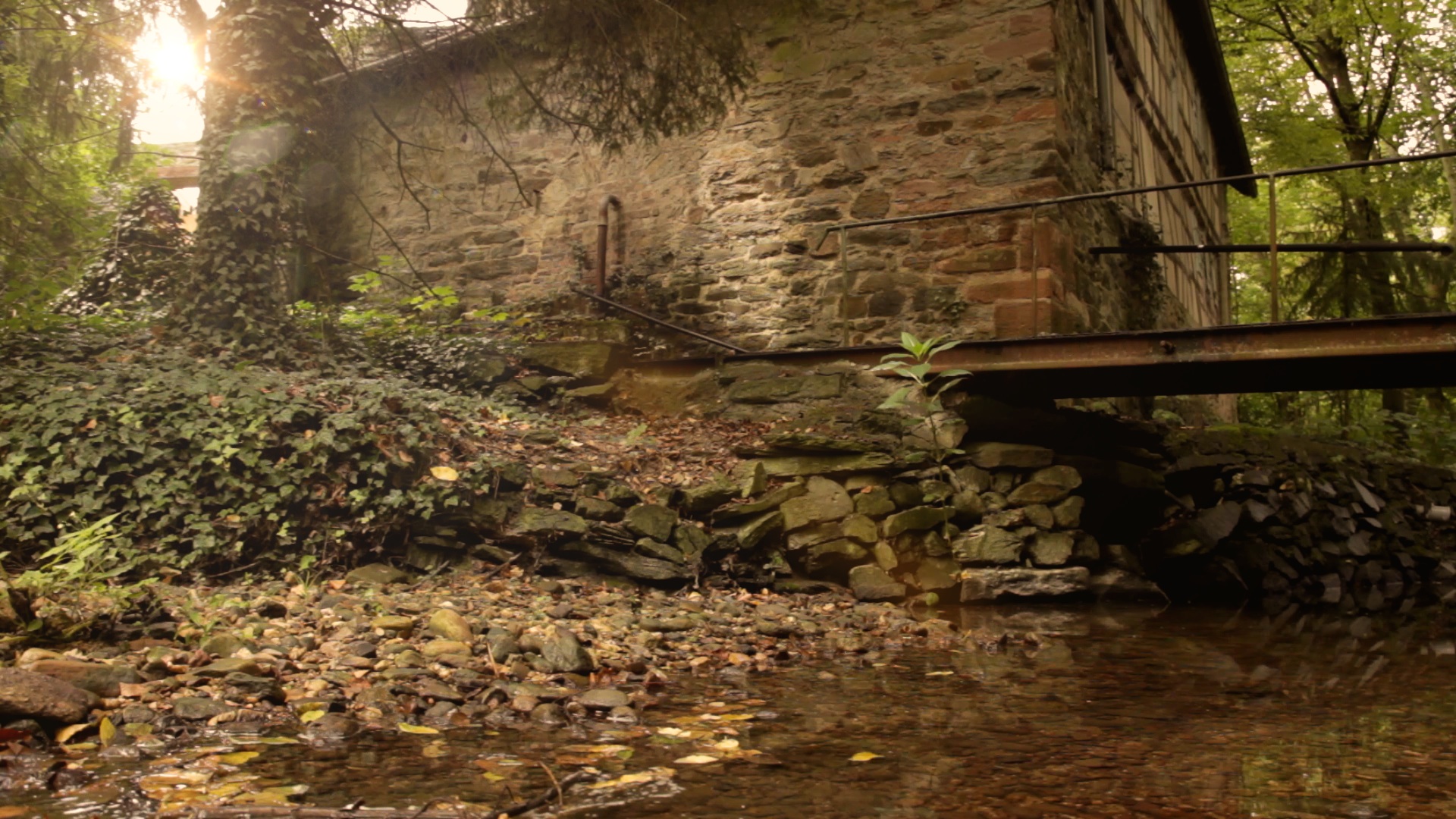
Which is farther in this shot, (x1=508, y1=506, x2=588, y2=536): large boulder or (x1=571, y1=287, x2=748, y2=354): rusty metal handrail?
(x1=571, y1=287, x2=748, y2=354): rusty metal handrail

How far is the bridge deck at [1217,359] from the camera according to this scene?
19.6 ft

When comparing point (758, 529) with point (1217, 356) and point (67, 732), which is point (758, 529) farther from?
point (67, 732)

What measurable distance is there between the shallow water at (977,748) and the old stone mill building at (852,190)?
3.99m

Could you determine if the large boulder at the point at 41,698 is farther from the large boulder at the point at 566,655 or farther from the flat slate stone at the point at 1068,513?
the flat slate stone at the point at 1068,513

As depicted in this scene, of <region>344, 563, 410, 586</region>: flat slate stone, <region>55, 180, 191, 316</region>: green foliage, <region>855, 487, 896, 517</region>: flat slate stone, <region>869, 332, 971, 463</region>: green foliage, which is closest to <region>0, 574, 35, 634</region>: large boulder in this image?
<region>344, 563, 410, 586</region>: flat slate stone

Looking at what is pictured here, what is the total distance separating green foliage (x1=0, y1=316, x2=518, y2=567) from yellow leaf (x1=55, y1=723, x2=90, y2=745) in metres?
2.28

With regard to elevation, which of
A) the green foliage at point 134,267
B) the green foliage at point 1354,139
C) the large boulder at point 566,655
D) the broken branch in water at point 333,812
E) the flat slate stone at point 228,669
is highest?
the green foliage at point 1354,139

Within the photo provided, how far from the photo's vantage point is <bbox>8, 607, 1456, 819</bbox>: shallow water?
2.40m

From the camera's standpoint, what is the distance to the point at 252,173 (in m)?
7.82

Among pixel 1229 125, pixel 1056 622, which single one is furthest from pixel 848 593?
pixel 1229 125

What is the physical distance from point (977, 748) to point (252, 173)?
23.6 ft

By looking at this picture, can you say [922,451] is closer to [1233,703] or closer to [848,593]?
[848,593]

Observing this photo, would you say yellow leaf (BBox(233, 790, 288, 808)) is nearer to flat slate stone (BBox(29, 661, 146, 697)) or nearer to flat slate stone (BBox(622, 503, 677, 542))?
flat slate stone (BBox(29, 661, 146, 697))

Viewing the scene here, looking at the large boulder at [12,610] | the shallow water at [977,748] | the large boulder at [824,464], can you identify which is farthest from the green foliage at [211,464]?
the shallow water at [977,748]
